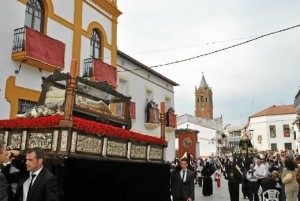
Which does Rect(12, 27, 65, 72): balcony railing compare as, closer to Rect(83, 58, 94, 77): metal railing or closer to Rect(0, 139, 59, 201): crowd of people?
Rect(83, 58, 94, 77): metal railing

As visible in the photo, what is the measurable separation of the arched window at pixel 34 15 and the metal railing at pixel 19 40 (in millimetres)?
906

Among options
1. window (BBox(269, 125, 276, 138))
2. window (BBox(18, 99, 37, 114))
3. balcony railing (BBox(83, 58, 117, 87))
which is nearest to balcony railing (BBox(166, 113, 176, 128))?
balcony railing (BBox(83, 58, 117, 87))

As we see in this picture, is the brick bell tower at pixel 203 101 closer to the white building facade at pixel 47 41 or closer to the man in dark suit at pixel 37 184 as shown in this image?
the white building facade at pixel 47 41

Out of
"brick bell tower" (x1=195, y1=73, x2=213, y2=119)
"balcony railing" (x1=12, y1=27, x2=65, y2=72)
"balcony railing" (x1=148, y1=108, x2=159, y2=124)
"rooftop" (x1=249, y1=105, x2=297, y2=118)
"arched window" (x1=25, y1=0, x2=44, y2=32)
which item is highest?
"brick bell tower" (x1=195, y1=73, x2=213, y2=119)

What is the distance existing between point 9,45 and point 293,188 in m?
9.71

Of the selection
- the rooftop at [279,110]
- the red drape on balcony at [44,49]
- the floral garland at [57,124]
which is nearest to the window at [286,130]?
the rooftop at [279,110]

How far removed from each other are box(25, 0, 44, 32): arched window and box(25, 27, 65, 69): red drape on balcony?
922 mm

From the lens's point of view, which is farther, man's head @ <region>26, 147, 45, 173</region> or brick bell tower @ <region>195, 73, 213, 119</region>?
brick bell tower @ <region>195, 73, 213, 119</region>

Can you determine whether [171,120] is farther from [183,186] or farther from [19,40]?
[183,186]

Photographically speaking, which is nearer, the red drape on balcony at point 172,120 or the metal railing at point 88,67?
the metal railing at point 88,67

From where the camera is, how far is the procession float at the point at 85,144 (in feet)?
17.1

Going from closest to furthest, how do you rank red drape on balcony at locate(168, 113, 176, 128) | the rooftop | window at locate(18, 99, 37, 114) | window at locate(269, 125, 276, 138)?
window at locate(18, 99, 37, 114) → red drape on balcony at locate(168, 113, 176, 128) → window at locate(269, 125, 276, 138) → the rooftop

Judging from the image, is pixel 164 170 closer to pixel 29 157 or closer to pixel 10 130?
pixel 10 130

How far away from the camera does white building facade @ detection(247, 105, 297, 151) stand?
56844mm
